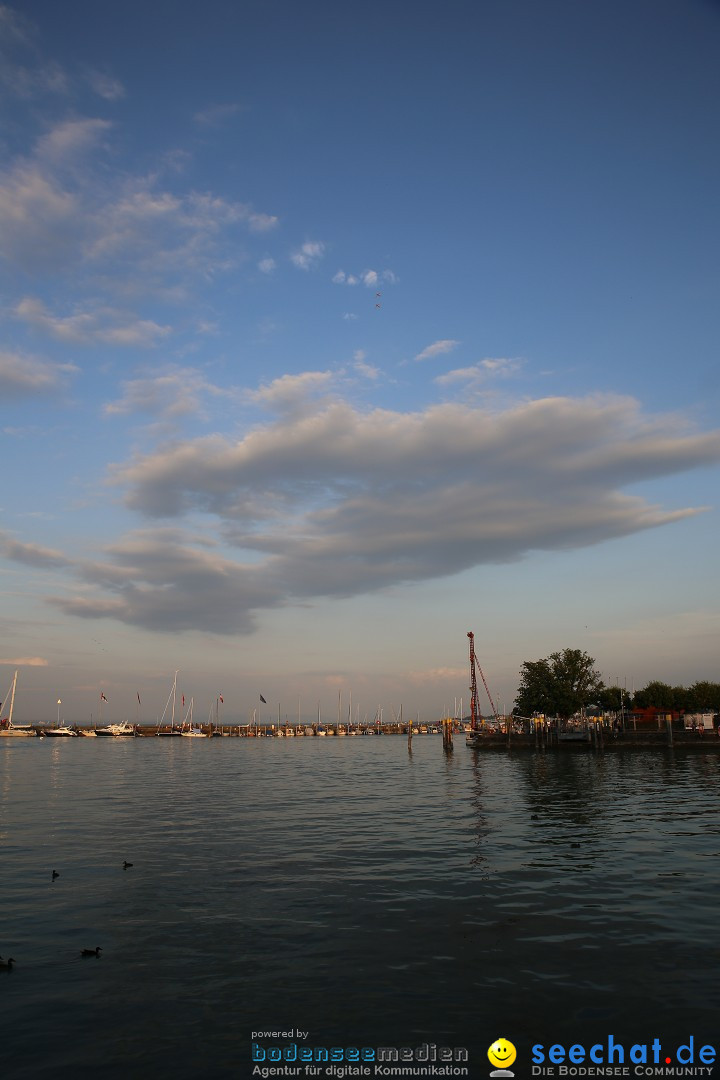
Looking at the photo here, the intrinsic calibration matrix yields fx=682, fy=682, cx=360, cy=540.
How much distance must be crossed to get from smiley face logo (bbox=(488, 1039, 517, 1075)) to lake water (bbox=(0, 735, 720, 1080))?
147mm

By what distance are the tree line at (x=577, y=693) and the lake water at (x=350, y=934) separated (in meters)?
96.5

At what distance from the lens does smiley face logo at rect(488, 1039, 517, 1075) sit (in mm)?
10906

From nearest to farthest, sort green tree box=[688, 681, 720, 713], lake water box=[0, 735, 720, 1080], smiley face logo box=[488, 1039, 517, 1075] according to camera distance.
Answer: smiley face logo box=[488, 1039, 517, 1075] < lake water box=[0, 735, 720, 1080] < green tree box=[688, 681, 720, 713]

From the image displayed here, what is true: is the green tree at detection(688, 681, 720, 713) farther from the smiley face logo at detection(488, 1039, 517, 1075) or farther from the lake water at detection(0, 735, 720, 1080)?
the smiley face logo at detection(488, 1039, 517, 1075)

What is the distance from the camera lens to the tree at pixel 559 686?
5138 inches

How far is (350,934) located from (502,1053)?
6.43m

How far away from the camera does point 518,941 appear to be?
52.7ft

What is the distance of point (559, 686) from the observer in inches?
5143

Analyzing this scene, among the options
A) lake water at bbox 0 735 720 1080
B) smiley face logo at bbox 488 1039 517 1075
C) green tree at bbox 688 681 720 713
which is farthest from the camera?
green tree at bbox 688 681 720 713

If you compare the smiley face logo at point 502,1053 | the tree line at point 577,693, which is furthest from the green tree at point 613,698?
the smiley face logo at point 502,1053

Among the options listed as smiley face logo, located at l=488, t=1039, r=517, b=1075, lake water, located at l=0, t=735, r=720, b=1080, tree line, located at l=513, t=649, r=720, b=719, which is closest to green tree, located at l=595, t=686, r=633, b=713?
tree line, located at l=513, t=649, r=720, b=719

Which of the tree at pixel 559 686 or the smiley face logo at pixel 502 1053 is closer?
the smiley face logo at pixel 502 1053

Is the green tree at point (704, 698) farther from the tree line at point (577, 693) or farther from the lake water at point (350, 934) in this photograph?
the lake water at point (350, 934)

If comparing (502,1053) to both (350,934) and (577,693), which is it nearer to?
(350,934)
